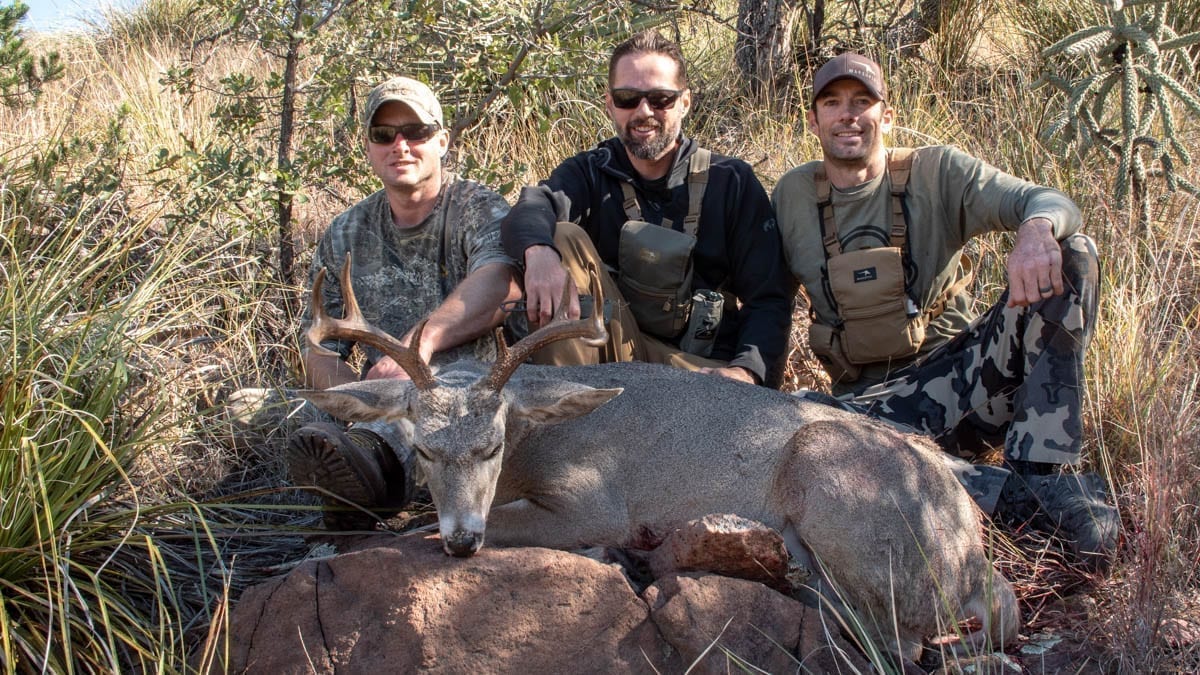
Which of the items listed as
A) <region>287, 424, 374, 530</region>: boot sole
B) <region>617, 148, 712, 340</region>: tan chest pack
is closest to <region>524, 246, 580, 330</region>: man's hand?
<region>617, 148, 712, 340</region>: tan chest pack

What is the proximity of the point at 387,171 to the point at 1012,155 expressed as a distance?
206 inches

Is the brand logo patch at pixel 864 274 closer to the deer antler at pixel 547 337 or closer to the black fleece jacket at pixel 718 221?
the black fleece jacket at pixel 718 221

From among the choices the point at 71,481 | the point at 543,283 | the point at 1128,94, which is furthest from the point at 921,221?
the point at 71,481

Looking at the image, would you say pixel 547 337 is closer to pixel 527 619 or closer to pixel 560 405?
pixel 560 405

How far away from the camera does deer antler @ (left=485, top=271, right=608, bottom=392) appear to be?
503cm

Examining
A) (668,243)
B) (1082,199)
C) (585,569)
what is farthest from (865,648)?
(1082,199)

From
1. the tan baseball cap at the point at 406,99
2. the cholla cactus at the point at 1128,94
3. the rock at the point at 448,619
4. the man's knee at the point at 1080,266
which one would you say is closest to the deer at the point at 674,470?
the rock at the point at 448,619

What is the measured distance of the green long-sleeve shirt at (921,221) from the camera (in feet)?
22.4

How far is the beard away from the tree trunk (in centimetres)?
454

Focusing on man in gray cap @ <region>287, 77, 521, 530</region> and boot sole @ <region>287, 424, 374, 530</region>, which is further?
man in gray cap @ <region>287, 77, 521, 530</region>

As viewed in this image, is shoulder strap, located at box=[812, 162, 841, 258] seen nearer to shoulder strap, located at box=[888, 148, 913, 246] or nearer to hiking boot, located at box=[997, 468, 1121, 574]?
shoulder strap, located at box=[888, 148, 913, 246]

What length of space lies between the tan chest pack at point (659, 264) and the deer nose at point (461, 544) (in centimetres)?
285

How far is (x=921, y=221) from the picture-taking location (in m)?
6.97

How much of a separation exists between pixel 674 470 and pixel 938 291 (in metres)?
2.56
